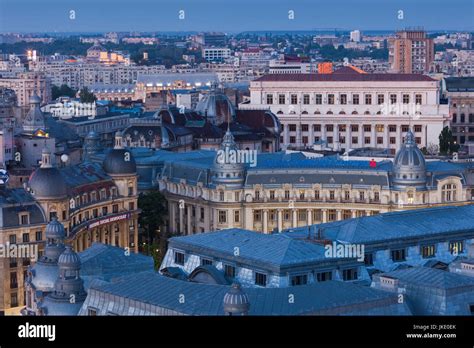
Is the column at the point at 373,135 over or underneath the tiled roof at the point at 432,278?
underneath

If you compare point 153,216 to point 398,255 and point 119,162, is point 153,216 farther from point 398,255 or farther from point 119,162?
point 398,255

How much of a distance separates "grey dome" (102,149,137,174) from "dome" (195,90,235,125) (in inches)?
1408

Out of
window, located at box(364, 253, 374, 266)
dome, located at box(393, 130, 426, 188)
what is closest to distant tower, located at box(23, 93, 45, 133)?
dome, located at box(393, 130, 426, 188)

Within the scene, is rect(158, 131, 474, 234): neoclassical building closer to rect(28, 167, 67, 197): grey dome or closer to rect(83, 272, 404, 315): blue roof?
rect(28, 167, 67, 197): grey dome

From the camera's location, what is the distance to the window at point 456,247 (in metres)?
54.9

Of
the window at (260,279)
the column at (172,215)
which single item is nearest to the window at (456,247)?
the window at (260,279)

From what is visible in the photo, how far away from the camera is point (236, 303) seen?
37.8m

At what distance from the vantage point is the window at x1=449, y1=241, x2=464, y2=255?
5488cm

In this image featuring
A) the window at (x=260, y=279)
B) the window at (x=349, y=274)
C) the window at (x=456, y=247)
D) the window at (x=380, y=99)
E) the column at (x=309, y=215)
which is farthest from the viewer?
the window at (x=380, y=99)

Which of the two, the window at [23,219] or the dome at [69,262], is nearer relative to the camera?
the dome at [69,262]

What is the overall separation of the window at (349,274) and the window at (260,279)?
9.05ft

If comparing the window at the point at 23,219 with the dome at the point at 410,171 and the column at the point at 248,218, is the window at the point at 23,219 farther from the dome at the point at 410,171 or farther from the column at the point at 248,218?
the dome at the point at 410,171
